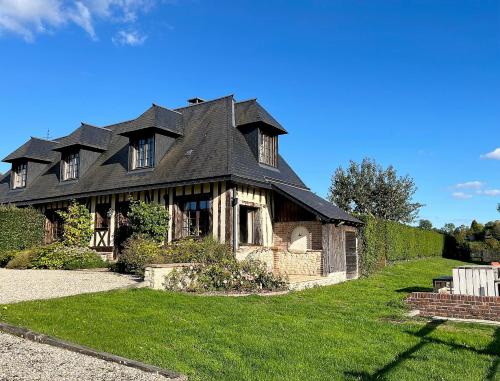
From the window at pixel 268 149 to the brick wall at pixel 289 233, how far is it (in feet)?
8.21

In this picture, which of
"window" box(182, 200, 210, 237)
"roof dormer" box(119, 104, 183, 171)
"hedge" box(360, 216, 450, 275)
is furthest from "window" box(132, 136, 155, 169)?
"hedge" box(360, 216, 450, 275)

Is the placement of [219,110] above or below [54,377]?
above

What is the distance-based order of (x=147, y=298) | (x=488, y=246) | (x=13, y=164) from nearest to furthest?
(x=147, y=298)
(x=13, y=164)
(x=488, y=246)

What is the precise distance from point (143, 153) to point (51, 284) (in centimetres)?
722

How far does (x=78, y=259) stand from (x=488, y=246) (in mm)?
26776

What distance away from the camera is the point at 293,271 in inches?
596

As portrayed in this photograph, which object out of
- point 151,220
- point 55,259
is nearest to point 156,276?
point 151,220

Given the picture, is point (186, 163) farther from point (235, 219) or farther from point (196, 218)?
point (235, 219)

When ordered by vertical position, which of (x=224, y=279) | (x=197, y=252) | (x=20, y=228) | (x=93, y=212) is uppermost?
(x=93, y=212)

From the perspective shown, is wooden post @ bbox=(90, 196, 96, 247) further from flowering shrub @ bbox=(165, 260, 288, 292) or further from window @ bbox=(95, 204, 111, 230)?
flowering shrub @ bbox=(165, 260, 288, 292)

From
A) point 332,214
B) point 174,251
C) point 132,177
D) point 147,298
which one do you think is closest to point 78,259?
point 132,177

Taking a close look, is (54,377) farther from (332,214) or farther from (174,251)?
(332,214)

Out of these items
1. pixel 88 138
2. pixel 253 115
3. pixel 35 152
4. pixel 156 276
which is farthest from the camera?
pixel 35 152

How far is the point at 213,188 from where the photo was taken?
14.5 metres
